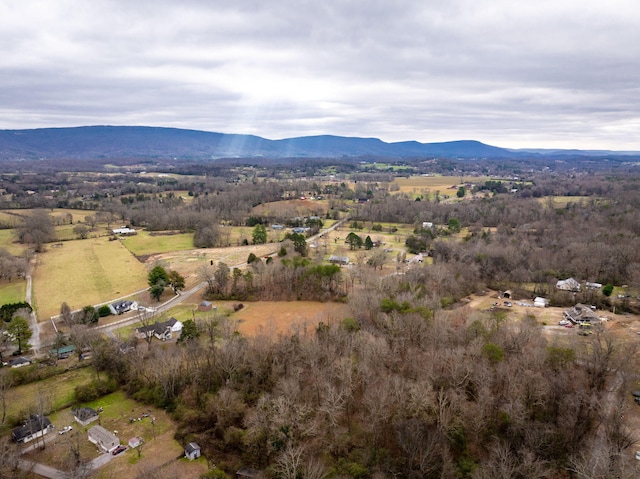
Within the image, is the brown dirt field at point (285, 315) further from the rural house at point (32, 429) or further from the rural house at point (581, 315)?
the rural house at point (581, 315)

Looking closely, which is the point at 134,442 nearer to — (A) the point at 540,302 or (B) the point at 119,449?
(B) the point at 119,449

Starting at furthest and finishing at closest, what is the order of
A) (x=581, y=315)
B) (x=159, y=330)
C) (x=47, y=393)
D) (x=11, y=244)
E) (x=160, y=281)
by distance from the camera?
(x=11, y=244) < (x=160, y=281) < (x=581, y=315) < (x=159, y=330) < (x=47, y=393)

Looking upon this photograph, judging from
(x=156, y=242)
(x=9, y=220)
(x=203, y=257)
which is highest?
(x=9, y=220)

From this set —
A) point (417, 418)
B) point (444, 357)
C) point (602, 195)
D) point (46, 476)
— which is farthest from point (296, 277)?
point (602, 195)

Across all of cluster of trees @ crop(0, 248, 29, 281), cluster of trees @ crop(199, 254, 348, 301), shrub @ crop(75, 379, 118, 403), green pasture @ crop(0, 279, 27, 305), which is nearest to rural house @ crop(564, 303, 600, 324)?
cluster of trees @ crop(199, 254, 348, 301)

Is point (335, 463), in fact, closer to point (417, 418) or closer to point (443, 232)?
point (417, 418)

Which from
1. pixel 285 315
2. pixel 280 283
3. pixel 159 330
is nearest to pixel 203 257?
pixel 280 283
